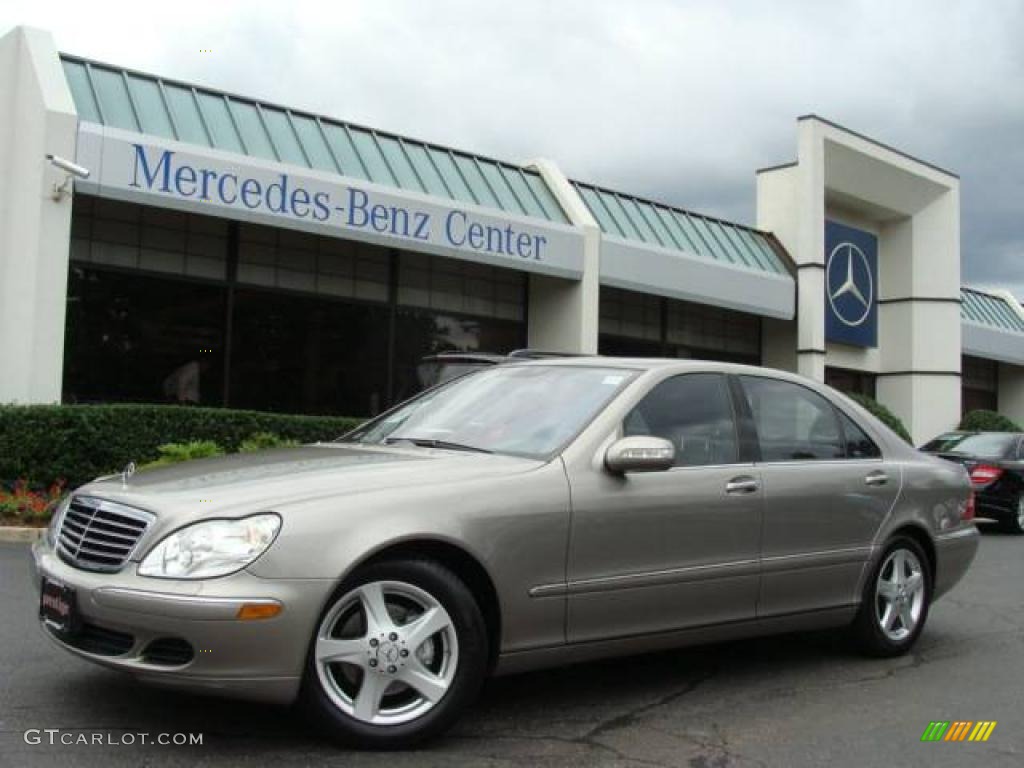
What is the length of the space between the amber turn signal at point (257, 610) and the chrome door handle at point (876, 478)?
3.31 m

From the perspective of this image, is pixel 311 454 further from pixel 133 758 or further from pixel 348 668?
pixel 133 758

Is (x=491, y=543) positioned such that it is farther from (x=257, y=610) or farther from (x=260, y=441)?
(x=260, y=441)

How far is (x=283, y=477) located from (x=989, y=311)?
33674 millimetres

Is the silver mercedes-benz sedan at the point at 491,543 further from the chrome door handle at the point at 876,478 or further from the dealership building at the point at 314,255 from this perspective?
the dealership building at the point at 314,255

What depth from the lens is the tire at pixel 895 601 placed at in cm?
557

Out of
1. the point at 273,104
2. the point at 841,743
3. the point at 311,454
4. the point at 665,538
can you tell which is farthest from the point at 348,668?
the point at 273,104

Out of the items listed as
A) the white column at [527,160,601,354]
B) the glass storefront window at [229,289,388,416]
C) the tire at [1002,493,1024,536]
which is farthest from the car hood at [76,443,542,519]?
the white column at [527,160,601,354]

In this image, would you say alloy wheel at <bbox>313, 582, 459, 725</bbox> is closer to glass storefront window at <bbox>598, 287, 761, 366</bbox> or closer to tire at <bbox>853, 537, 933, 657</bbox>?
tire at <bbox>853, 537, 933, 657</bbox>

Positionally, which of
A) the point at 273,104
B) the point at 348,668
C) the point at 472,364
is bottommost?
the point at 348,668

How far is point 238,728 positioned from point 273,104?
570 inches

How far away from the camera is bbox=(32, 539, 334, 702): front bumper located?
3.49m

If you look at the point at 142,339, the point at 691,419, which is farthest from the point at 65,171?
the point at 691,419

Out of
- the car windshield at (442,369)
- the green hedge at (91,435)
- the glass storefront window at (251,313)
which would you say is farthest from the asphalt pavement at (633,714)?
the glass storefront window at (251,313)

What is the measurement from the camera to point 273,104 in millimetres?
16938
